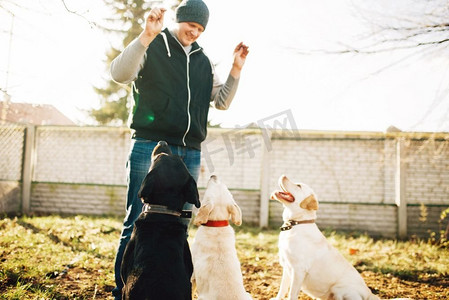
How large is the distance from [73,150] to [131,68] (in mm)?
6641

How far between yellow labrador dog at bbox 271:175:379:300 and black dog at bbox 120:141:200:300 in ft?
3.83

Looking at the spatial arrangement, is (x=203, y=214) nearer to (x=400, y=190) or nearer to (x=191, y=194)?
(x=191, y=194)

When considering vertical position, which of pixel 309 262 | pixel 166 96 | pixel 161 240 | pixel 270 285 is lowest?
pixel 270 285

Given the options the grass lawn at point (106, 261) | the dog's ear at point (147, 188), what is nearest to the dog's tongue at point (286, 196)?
the grass lawn at point (106, 261)

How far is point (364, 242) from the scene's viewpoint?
6.07 meters

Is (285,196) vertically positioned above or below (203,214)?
above

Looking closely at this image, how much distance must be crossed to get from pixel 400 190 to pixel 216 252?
582 cm

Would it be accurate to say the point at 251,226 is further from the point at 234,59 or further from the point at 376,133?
the point at 234,59

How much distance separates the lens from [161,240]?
2.09 metres

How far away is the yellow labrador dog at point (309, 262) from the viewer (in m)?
2.80

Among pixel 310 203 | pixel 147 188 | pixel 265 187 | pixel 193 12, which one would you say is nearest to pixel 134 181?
pixel 147 188

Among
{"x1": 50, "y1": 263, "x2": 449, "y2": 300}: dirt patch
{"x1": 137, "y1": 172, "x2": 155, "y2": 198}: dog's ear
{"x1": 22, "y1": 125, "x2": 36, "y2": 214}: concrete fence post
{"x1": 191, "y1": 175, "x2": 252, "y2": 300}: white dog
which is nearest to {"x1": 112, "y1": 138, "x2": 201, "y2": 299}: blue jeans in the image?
{"x1": 191, "y1": 175, "x2": 252, "y2": 300}: white dog

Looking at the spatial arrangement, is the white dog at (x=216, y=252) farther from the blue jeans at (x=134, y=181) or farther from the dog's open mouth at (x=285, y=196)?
the dog's open mouth at (x=285, y=196)

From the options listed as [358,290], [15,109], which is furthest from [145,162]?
[15,109]
